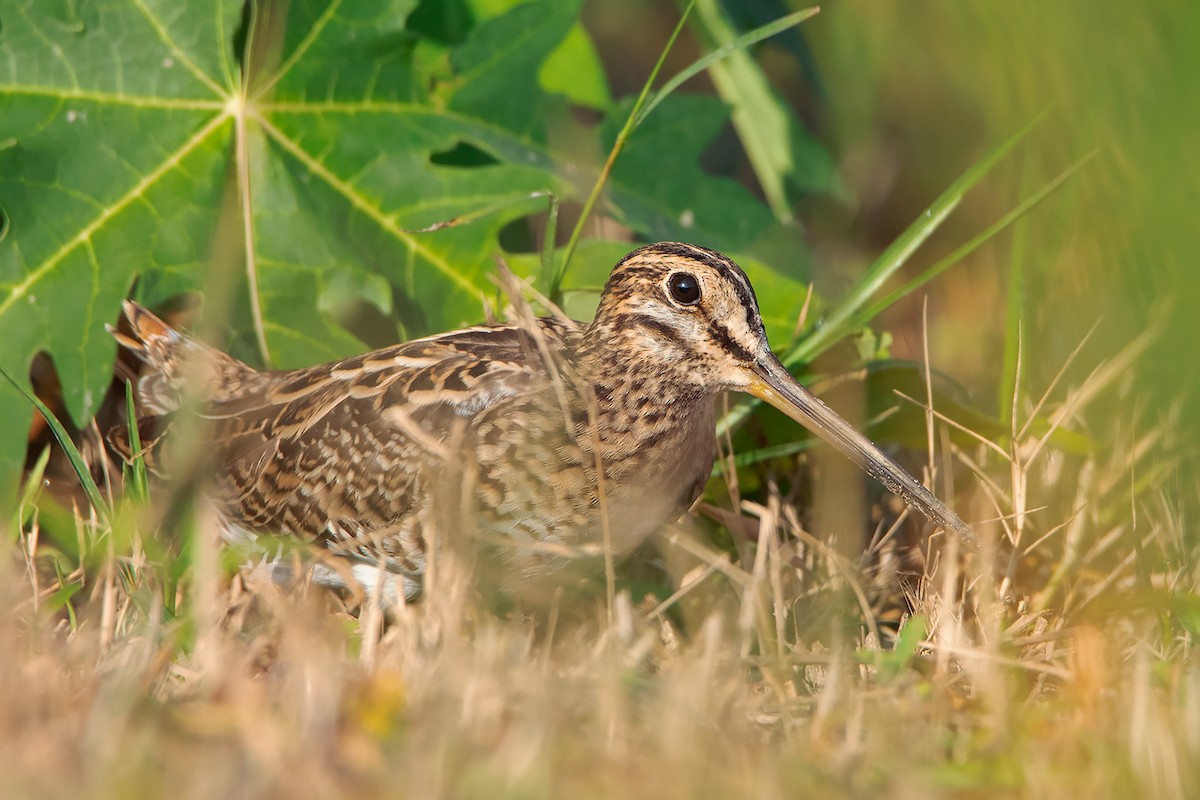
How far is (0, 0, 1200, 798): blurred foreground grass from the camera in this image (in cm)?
132

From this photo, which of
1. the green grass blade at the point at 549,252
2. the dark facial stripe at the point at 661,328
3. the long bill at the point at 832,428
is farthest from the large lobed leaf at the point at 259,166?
the long bill at the point at 832,428

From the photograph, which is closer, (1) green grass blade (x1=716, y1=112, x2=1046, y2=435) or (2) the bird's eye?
(2) the bird's eye

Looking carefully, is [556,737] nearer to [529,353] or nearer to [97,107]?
[529,353]

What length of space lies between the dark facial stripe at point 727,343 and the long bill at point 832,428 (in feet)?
0.11

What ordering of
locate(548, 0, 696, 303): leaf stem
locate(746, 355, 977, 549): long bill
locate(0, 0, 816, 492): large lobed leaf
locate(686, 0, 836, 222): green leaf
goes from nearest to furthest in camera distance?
locate(746, 355, 977, 549): long bill → locate(548, 0, 696, 303): leaf stem → locate(0, 0, 816, 492): large lobed leaf → locate(686, 0, 836, 222): green leaf

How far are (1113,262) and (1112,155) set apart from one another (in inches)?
5.7

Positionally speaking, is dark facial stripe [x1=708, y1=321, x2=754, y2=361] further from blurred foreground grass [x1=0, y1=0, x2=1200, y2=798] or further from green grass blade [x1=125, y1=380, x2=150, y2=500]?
green grass blade [x1=125, y1=380, x2=150, y2=500]

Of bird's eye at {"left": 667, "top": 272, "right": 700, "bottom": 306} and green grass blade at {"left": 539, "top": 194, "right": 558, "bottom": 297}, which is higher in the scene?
green grass blade at {"left": 539, "top": 194, "right": 558, "bottom": 297}

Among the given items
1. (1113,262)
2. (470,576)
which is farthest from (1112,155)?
(470,576)

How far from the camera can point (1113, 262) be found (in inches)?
54.6

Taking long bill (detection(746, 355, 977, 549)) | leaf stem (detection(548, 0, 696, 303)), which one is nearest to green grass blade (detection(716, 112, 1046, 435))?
long bill (detection(746, 355, 977, 549))

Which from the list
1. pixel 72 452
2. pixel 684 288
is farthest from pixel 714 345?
pixel 72 452

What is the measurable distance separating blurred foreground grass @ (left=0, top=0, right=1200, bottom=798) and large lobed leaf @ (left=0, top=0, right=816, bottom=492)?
1.94 ft

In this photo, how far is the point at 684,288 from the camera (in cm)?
279
